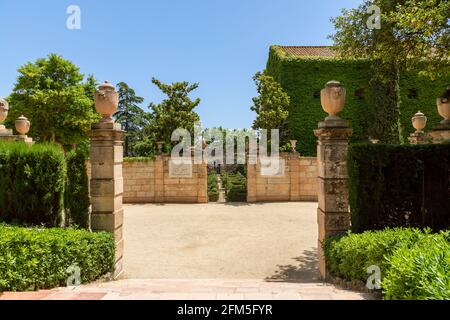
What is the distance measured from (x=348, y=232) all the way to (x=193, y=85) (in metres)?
15.7

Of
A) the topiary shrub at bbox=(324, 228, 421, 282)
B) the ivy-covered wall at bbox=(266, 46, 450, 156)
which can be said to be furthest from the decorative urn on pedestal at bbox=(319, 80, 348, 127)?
the ivy-covered wall at bbox=(266, 46, 450, 156)

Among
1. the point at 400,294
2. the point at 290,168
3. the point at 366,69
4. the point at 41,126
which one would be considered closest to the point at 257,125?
the point at 290,168

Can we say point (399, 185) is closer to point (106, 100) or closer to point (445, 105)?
point (445, 105)

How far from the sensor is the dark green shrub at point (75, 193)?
5.97m

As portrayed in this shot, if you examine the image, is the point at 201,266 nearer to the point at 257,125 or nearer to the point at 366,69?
the point at 257,125

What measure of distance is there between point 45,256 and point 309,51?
26.9 meters

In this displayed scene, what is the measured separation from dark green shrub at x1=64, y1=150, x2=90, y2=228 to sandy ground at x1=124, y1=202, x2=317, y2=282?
1.75 m

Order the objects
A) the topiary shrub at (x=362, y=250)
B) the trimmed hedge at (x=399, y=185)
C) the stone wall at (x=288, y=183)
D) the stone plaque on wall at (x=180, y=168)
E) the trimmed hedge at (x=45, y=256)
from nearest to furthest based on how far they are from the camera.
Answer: the trimmed hedge at (x=45, y=256) < the topiary shrub at (x=362, y=250) < the trimmed hedge at (x=399, y=185) < the stone plaque on wall at (x=180, y=168) < the stone wall at (x=288, y=183)

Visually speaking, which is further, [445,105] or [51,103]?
[51,103]

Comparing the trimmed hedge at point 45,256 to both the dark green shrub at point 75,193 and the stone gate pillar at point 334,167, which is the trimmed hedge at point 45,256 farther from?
the stone gate pillar at point 334,167

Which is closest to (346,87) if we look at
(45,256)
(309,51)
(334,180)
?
(309,51)

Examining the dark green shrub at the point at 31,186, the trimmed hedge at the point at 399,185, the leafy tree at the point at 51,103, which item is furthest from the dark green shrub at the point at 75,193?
the leafy tree at the point at 51,103

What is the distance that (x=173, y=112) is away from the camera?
1859cm

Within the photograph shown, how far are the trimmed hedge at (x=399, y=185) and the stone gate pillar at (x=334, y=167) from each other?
0.30m
